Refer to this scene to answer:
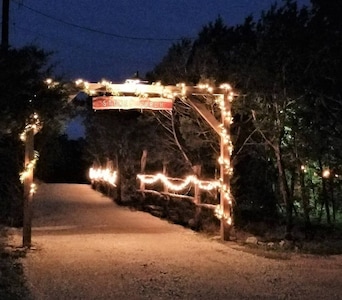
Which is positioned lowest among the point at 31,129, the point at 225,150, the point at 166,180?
the point at 166,180

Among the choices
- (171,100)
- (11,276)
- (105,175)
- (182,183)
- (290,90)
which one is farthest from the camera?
(105,175)

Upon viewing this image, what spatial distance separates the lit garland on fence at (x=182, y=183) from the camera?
18.2m

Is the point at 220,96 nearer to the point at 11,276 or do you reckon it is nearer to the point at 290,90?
the point at 290,90

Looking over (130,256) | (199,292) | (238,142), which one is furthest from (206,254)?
(238,142)

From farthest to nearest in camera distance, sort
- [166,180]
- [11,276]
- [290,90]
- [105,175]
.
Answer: [105,175] → [166,180] → [290,90] → [11,276]

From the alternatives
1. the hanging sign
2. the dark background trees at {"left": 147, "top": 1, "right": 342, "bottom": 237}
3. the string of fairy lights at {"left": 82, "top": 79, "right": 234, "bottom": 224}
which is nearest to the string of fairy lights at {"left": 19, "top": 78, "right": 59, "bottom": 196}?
the string of fairy lights at {"left": 82, "top": 79, "right": 234, "bottom": 224}

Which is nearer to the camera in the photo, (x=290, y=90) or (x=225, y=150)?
(x=290, y=90)

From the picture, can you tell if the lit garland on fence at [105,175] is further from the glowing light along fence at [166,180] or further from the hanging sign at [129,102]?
the hanging sign at [129,102]

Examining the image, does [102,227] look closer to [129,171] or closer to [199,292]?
[199,292]

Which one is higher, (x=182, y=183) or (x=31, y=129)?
(x=31, y=129)

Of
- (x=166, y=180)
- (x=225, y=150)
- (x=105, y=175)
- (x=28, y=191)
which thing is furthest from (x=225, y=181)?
(x=105, y=175)

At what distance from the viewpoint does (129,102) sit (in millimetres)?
15891

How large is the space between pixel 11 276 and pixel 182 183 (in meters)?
11.6

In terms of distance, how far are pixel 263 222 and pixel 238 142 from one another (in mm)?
3166
